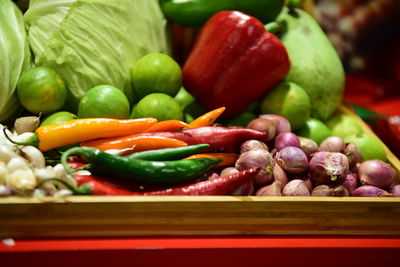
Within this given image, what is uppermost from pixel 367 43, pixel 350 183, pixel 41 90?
pixel 41 90

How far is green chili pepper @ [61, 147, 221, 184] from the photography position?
949 mm

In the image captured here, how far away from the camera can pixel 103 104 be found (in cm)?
117

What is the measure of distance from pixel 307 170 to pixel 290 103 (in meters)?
0.33

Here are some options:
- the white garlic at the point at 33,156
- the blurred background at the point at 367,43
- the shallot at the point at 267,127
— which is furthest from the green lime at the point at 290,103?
the blurred background at the point at 367,43

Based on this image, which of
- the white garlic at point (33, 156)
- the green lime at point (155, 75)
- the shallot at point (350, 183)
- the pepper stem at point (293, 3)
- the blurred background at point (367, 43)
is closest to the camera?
the white garlic at point (33, 156)

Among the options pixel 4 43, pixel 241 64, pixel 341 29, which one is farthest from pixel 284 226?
pixel 341 29

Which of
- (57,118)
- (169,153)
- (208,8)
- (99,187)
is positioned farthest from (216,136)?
(208,8)

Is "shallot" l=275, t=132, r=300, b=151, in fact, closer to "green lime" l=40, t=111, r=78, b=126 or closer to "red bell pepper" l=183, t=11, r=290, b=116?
"red bell pepper" l=183, t=11, r=290, b=116

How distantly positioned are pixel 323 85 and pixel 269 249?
78 cm

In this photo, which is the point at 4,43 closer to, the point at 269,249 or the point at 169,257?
the point at 169,257

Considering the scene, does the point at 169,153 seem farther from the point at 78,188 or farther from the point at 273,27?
the point at 273,27

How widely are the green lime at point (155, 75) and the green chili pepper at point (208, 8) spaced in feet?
0.84

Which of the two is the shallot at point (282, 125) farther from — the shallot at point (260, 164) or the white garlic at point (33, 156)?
the white garlic at point (33, 156)

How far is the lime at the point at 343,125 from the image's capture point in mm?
1489
